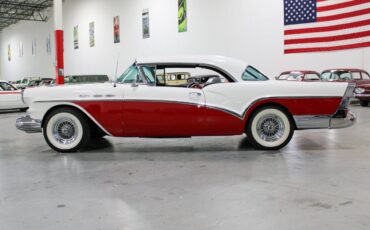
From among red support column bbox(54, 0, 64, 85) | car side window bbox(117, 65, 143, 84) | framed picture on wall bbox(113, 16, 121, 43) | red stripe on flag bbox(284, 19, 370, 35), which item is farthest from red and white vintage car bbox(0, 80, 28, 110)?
framed picture on wall bbox(113, 16, 121, 43)

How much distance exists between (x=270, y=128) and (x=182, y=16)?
1674 centimetres

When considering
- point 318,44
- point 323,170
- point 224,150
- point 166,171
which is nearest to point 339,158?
point 323,170

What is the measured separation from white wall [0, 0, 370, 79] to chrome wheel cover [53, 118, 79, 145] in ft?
41.4

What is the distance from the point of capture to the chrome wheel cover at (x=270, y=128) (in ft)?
18.7

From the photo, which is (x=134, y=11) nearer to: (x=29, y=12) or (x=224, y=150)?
(x=29, y=12)

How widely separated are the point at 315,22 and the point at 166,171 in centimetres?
1358

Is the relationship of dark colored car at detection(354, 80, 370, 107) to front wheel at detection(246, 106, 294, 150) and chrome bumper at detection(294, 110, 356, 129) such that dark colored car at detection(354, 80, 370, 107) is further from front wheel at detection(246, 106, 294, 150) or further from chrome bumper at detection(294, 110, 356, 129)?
front wheel at detection(246, 106, 294, 150)

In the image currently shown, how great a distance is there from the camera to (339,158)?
16.9 ft

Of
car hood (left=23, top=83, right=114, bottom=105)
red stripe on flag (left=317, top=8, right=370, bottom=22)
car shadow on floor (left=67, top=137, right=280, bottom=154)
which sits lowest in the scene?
car shadow on floor (left=67, top=137, right=280, bottom=154)

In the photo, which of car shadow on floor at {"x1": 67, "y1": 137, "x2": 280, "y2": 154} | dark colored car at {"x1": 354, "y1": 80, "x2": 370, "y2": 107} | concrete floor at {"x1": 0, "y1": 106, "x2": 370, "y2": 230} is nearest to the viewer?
concrete floor at {"x1": 0, "y1": 106, "x2": 370, "y2": 230}

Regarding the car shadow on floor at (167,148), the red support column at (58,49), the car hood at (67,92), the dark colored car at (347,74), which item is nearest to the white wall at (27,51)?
the red support column at (58,49)

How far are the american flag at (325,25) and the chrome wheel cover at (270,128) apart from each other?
10.7m

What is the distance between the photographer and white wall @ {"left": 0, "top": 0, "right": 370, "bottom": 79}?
16938 millimetres

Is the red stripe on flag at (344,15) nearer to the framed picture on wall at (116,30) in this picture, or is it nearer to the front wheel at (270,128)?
the front wheel at (270,128)
